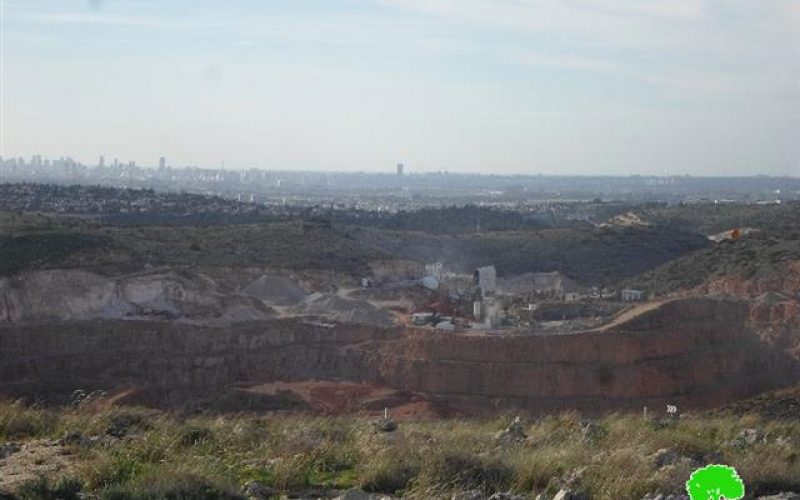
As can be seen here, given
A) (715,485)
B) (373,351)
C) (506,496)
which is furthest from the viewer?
(373,351)

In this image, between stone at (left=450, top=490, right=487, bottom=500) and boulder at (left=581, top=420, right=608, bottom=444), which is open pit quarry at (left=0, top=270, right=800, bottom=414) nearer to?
boulder at (left=581, top=420, right=608, bottom=444)

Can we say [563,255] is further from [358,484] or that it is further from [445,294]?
[358,484]

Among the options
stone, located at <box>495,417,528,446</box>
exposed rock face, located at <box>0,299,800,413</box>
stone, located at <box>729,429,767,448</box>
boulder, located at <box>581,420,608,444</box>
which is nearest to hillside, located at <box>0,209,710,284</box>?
exposed rock face, located at <box>0,299,800,413</box>

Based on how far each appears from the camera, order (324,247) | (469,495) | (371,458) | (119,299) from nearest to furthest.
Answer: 1. (469,495)
2. (371,458)
3. (119,299)
4. (324,247)

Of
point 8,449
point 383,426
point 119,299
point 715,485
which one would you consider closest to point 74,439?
point 8,449

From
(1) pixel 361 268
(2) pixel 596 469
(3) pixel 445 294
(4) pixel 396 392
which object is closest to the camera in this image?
(2) pixel 596 469

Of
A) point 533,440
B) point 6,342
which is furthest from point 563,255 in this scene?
point 533,440

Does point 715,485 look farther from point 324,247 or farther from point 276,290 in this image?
point 324,247
